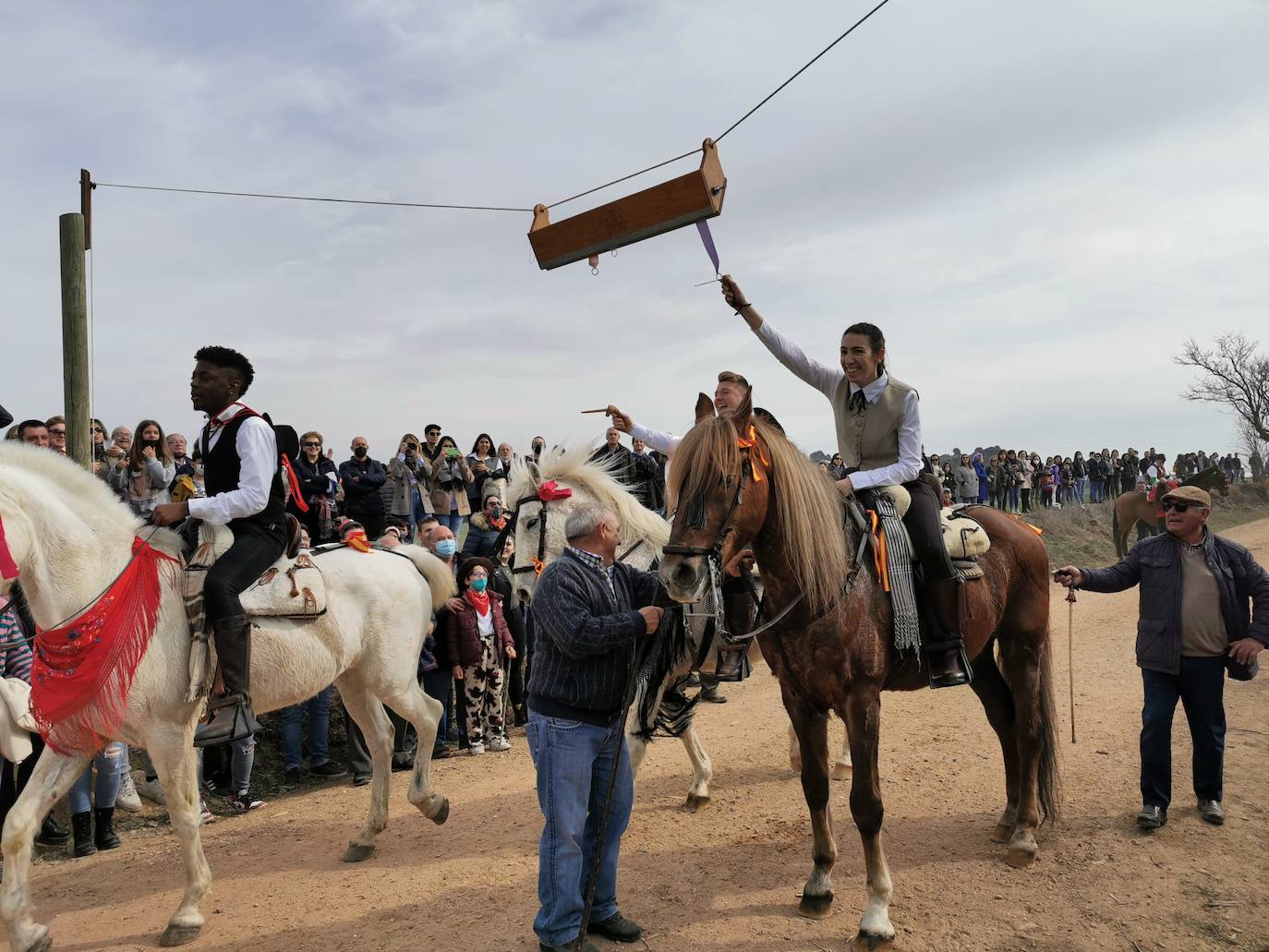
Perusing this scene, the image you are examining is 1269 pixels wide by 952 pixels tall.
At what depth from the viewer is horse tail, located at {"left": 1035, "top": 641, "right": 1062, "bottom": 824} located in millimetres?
5777

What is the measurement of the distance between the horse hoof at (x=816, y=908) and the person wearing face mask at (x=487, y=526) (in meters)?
6.38

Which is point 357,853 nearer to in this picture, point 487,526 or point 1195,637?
point 487,526

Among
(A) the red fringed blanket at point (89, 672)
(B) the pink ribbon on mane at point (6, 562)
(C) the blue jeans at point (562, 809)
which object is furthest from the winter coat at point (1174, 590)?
(B) the pink ribbon on mane at point (6, 562)

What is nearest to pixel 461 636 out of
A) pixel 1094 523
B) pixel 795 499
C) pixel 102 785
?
pixel 102 785

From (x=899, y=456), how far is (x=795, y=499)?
3.78 ft

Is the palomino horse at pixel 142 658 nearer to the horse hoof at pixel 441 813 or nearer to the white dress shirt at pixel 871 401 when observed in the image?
the horse hoof at pixel 441 813

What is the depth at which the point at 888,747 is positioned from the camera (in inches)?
306

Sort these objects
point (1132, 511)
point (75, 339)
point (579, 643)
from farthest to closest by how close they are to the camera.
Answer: point (1132, 511) → point (75, 339) → point (579, 643)

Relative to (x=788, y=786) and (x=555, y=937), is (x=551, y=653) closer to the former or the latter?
(x=555, y=937)

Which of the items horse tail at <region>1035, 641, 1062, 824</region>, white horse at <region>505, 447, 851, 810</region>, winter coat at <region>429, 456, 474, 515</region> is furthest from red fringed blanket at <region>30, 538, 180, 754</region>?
winter coat at <region>429, 456, 474, 515</region>

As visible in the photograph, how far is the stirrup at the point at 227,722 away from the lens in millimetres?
5141

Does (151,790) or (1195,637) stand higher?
(1195,637)

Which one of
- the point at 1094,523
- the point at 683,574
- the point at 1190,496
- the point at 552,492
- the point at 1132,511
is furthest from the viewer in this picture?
the point at 1094,523

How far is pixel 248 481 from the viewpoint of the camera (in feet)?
16.6
